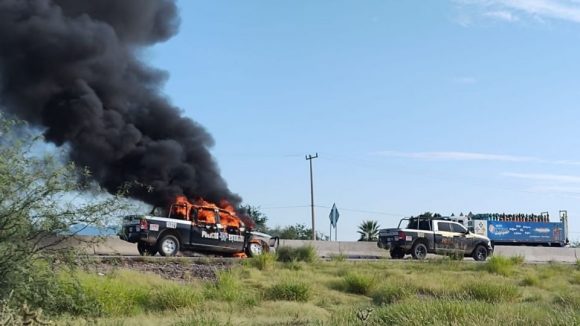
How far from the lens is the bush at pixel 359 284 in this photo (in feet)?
45.3

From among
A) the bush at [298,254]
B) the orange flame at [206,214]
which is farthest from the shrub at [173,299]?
Result: the orange flame at [206,214]

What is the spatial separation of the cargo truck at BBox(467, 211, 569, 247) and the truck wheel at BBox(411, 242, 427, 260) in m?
17.1

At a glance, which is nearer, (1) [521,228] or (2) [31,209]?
(2) [31,209]

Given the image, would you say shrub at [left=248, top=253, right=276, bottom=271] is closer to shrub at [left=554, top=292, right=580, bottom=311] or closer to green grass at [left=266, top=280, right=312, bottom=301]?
green grass at [left=266, top=280, right=312, bottom=301]

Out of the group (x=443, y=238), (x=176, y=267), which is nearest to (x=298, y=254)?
(x=176, y=267)

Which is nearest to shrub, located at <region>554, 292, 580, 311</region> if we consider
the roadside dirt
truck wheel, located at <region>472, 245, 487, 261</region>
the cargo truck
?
the roadside dirt

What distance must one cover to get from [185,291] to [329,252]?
1787 centimetres

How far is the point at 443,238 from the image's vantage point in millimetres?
26625

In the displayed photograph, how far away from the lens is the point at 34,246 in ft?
25.5

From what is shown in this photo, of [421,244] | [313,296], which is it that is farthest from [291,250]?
[313,296]

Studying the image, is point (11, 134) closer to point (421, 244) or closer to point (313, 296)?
point (313, 296)

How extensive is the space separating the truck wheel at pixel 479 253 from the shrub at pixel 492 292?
15.0m

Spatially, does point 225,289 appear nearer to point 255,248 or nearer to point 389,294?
point 389,294

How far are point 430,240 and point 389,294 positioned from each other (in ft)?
46.9
